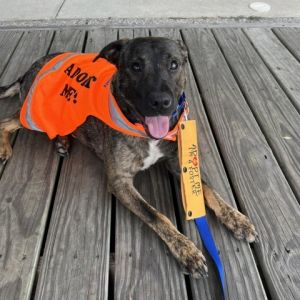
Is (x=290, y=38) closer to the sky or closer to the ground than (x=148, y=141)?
closer to the ground

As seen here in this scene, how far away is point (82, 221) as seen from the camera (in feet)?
8.18

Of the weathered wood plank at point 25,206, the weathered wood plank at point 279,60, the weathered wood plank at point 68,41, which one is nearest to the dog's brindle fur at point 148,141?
the weathered wood plank at point 25,206

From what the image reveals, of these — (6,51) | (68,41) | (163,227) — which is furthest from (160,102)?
(6,51)

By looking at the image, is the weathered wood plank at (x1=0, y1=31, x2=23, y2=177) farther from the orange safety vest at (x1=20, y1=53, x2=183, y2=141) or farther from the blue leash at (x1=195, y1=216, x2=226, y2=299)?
the blue leash at (x1=195, y1=216, x2=226, y2=299)

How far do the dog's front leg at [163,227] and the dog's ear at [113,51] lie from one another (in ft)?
2.69

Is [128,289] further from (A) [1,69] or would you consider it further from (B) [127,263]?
(A) [1,69]

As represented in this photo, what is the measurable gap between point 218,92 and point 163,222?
173 centimetres

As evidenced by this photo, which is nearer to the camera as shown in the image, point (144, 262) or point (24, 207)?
point (144, 262)

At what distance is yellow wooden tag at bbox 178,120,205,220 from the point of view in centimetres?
239

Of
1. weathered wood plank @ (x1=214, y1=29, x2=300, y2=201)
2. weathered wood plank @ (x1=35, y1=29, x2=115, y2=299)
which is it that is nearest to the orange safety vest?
weathered wood plank @ (x1=35, y1=29, x2=115, y2=299)

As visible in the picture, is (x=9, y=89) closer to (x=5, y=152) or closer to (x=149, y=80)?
(x=5, y=152)

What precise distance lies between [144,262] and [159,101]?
949 mm

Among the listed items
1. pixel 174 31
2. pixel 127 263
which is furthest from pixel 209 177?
pixel 174 31

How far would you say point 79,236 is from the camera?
240 centimetres
